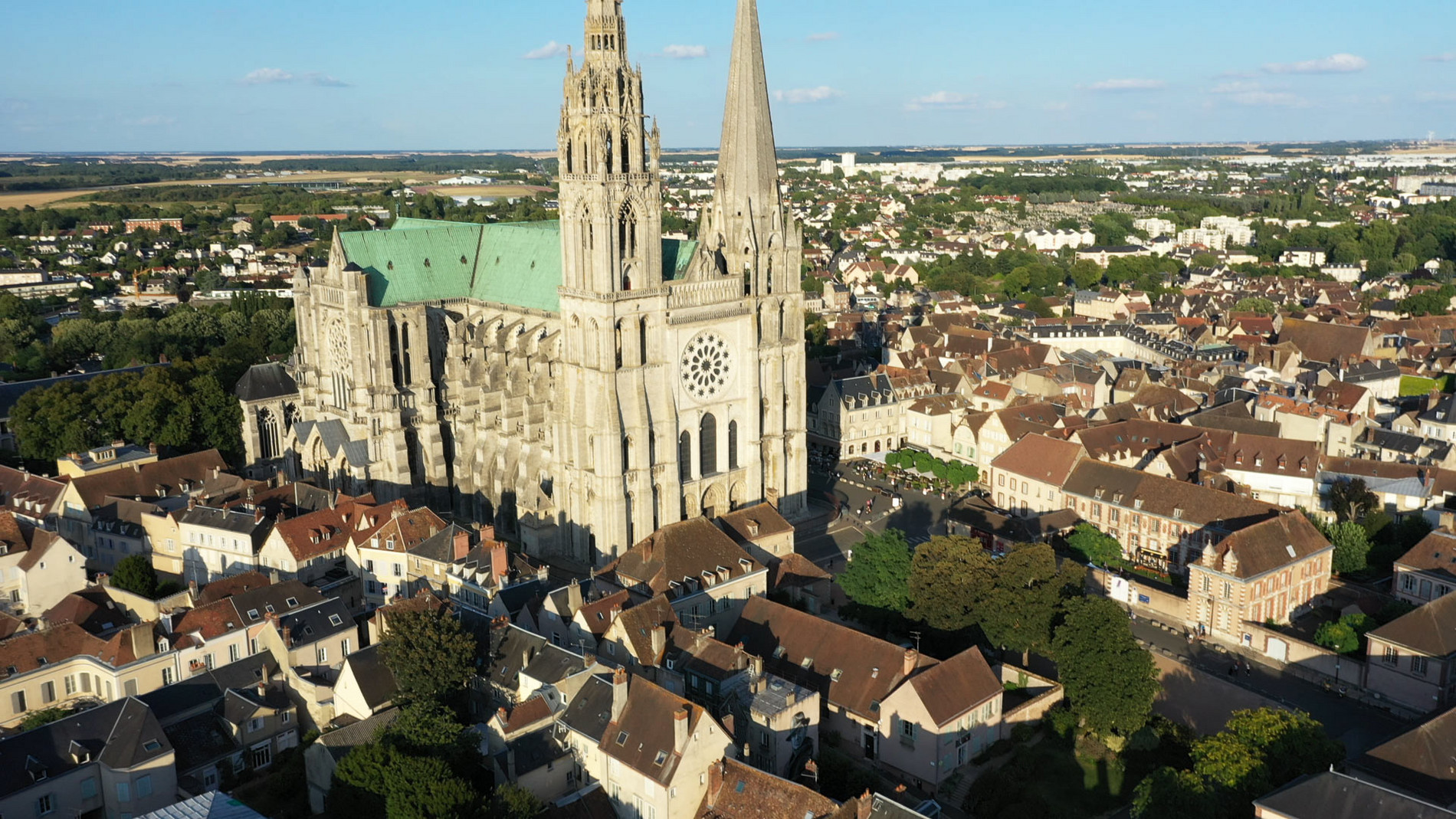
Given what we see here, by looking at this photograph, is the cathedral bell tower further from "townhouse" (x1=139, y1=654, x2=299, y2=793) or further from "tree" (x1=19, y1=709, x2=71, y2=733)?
"tree" (x1=19, y1=709, x2=71, y2=733)

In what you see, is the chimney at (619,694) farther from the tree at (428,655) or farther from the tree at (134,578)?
the tree at (134,578)

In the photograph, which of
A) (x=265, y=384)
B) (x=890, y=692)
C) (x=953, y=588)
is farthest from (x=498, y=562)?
(x=265, y=384)

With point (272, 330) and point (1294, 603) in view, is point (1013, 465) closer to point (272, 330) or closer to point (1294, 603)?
point (1294, 603)

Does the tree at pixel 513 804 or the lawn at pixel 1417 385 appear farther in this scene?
the lawn at pixel 1417 385

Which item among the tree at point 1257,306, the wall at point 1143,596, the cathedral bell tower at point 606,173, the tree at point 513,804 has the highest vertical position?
the cathedral bell tower at point 606,173

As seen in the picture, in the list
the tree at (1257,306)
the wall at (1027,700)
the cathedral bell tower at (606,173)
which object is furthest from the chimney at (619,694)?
the tree at (1257,306)

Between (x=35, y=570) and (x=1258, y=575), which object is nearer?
(x=1258, y=575)

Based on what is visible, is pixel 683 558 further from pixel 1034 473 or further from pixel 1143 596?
pixel 1034 473

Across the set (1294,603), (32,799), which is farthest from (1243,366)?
(32,799)
